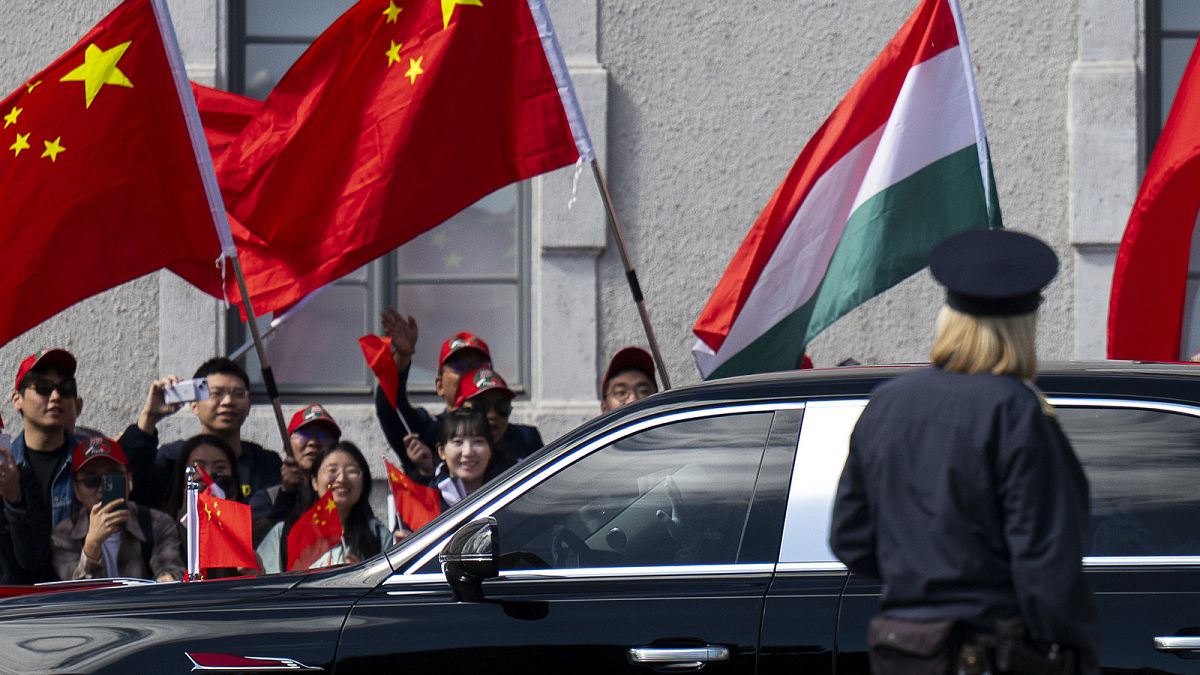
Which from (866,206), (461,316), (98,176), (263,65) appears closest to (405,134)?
(98,176)

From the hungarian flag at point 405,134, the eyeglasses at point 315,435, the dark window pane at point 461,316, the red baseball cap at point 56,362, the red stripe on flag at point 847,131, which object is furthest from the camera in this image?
the dark window pane at point 461,316

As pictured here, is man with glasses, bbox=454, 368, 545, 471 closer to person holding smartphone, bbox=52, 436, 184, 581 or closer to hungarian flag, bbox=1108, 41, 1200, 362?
person holding smartphone, bbox=52, 436, 184, 581

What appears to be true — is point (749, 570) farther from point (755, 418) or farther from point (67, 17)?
point (67, 17)

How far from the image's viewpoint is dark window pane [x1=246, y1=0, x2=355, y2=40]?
372 inches

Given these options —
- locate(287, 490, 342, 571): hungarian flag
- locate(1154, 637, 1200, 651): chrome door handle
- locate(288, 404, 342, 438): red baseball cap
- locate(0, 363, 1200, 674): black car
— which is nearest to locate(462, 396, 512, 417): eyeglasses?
locate(288, 404, 342, 438): red baseball cap

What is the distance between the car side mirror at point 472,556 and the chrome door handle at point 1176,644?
5.00ft

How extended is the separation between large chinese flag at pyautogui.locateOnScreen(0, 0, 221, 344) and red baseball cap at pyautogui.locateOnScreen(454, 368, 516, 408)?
123 centimetres

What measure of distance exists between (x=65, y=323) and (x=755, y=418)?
20.0ft

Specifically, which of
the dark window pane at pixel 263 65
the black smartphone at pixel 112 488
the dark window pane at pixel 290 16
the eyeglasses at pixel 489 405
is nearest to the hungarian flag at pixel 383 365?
the eyeglasses at pixel 489 405

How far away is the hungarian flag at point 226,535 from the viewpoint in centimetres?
579

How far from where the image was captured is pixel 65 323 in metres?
9.20

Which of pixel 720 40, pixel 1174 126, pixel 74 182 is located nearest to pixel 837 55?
pixel 720 40

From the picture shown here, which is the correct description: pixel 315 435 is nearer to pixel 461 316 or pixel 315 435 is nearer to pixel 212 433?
pixel 212 433

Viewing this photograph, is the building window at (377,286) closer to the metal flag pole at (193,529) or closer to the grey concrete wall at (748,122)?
the grey concrete wall at (748,122)
